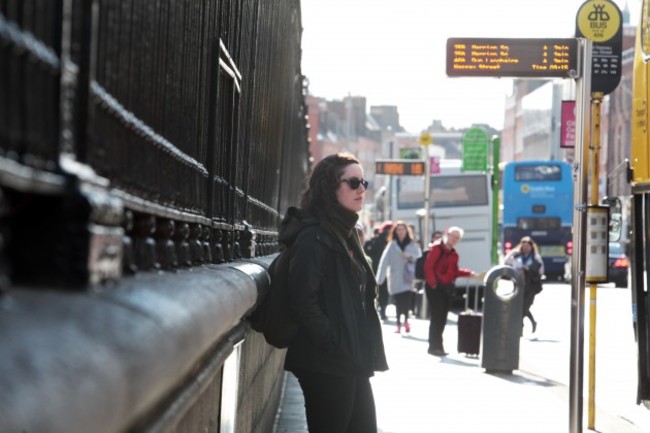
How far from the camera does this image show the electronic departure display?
31.4 ft

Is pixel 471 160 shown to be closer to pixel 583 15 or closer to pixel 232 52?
pixel 583 15

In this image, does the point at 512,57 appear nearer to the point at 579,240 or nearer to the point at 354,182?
the point at 579,240

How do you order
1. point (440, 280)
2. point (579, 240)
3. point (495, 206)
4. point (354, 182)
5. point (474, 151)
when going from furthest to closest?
point (474, 151) → point (495, 206) → point (440, 280) → point (579, 240) → point (354, 182)

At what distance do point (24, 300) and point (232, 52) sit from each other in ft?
13.8

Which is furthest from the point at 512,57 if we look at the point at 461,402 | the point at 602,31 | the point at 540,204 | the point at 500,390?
the point at 540,204

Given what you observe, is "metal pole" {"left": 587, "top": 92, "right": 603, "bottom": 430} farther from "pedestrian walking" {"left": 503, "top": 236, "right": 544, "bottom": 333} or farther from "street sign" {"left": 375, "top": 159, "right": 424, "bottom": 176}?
"street sign" {"left": 375, "top": 159, "right": 424, "bottom": 176}

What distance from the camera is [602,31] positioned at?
11.3m

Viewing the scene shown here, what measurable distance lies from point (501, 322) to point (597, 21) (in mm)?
5343

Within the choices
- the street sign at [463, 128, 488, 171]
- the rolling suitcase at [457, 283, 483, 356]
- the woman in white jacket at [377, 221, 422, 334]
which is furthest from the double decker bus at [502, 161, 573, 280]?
the rolling suitcase at [457, 283, 483, 356]

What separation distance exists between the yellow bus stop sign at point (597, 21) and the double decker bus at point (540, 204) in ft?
128

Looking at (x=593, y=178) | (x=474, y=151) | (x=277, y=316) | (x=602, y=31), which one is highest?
(x=474, y=151)

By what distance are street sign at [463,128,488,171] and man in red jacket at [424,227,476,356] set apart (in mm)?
23980

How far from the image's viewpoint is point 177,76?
4.19m

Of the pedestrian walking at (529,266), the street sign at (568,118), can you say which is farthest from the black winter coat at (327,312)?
the pedestrian walking at (529,266)
